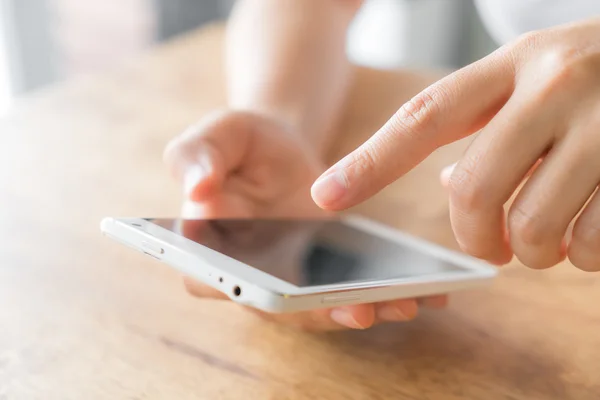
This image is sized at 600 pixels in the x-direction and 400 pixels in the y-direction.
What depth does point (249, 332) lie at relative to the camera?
1.71ft

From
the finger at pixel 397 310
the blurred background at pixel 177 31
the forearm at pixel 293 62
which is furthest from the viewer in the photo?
the blurred background at pixel 177 31

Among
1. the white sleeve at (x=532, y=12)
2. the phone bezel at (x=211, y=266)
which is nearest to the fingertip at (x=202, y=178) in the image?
the phone bezel at (x=211, y=266)

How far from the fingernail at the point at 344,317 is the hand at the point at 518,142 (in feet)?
0.29

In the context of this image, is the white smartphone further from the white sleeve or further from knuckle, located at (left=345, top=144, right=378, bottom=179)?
the white sleeve

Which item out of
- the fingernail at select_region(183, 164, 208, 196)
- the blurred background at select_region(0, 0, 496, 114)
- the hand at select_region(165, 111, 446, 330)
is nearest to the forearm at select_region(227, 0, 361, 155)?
the hand at select_region(165, 111, 446, 330)

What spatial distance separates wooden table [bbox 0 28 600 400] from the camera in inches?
18.3

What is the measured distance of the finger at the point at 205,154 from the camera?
22.4 inches

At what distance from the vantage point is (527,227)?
1.40ft

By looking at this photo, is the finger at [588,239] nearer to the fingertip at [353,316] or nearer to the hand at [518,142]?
the hand at [518,142]

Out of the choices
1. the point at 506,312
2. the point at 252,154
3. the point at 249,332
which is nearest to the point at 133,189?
the point at 252,154

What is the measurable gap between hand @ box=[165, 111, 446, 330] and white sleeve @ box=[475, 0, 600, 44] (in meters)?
0.33

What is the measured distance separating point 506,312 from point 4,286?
38cm

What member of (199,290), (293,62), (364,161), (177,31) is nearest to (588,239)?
(364,161)

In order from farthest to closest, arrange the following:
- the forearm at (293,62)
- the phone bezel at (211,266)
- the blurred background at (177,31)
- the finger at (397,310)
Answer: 1. the blurred background at (177,31)
2. the forearm at (293,62)
3. the finger at (397,310)
4. the phone bezel at (211,266)
